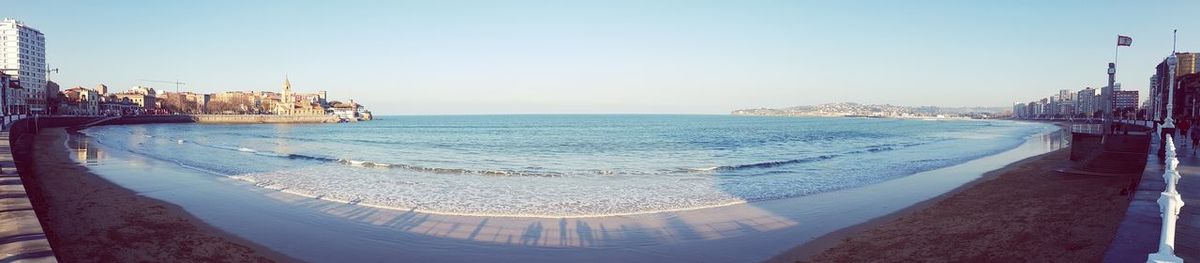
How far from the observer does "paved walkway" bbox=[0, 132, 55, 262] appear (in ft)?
16.8

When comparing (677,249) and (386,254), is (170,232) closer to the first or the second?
(386,254)

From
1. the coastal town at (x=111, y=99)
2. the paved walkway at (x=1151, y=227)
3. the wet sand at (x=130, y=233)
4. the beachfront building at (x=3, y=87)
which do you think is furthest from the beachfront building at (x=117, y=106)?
the paved walkway at (x=1151, y=227)

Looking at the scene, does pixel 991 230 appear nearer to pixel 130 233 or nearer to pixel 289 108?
pixel 130 233

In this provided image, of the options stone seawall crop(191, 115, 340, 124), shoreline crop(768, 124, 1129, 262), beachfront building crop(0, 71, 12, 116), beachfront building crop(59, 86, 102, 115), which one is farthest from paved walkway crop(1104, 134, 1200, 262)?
beachfront building crop(59, 86, 102, 115)

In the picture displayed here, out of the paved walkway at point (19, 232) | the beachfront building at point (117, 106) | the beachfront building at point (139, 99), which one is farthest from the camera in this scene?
the beachfront building at point (139, 99)

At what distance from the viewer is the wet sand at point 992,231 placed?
7.18 metres

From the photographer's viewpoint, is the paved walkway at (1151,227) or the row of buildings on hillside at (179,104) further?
the row of buildings on hillside at (179,104)

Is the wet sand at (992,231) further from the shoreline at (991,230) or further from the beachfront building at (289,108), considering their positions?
the beachfront building at (289,108)

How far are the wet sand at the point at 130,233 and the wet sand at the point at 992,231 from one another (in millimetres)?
8113

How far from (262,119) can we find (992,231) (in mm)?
139090

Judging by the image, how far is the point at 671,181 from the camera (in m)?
17.3

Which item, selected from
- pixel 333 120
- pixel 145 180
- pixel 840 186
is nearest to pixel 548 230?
pixel 840 186

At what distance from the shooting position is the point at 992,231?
342 inches

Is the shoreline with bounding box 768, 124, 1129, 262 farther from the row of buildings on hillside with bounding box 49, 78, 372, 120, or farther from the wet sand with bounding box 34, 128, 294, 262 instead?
the row of buildings on hillside with bounding box 49, 78, 372, 120
